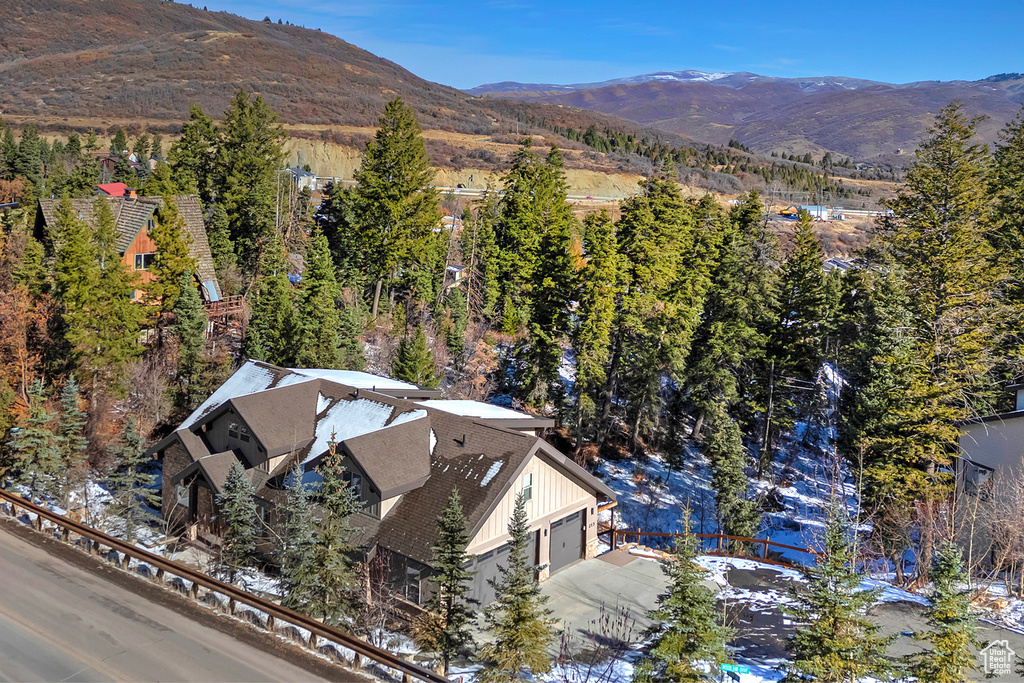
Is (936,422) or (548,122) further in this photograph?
(548,122)

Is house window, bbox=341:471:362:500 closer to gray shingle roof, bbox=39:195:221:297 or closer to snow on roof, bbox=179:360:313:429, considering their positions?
snow on roof, bbox=179:360:313:429

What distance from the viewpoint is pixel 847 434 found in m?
37.9

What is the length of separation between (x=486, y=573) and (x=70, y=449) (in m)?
16.4

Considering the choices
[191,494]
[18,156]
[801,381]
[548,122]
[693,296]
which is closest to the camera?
[191,494]

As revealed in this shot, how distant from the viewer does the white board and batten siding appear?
22.5 metres

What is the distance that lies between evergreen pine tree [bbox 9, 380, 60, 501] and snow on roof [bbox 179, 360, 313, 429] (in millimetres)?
4303

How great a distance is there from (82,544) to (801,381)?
3733 cm

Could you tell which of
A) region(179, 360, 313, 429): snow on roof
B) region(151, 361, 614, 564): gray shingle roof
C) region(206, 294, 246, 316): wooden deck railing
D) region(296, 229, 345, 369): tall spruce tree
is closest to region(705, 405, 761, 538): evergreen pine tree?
region(151, 361, 614, 564): gray shingle roof

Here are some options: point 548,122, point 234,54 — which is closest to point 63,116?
point 234,54

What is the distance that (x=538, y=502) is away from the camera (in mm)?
24547

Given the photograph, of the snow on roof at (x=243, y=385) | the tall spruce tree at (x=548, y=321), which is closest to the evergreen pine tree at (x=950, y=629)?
the snow on roof at (x=243, y=385)

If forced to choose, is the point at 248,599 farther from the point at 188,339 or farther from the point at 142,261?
the point at 142,261

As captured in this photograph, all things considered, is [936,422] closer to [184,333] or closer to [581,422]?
[581,422]

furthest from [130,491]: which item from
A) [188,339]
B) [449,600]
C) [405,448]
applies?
[188,339]
